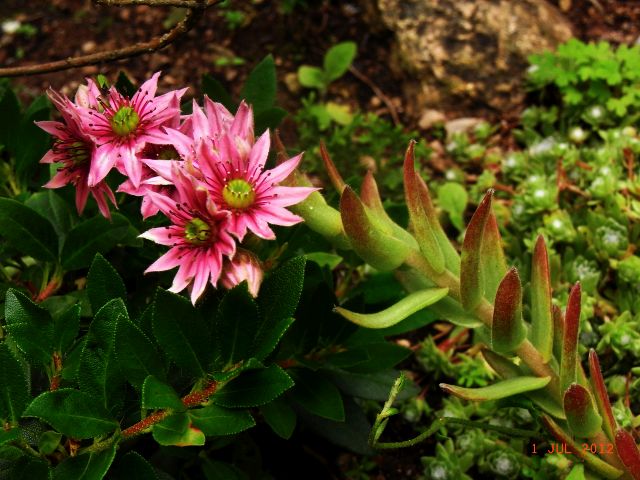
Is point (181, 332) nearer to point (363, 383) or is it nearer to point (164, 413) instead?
point (164, 413)

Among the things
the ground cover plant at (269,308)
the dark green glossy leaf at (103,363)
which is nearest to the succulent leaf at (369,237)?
the ground cover plant at (269,308)

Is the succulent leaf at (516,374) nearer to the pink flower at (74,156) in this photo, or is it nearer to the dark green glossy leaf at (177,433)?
the dark green glossy leaf at (177,433)

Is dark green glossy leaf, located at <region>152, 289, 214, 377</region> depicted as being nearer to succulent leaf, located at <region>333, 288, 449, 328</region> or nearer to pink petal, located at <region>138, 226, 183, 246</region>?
pink petal, located at <region>138, 226, 183, 246</region>

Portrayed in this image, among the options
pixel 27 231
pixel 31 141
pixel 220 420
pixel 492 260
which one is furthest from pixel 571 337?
pixel 31 141

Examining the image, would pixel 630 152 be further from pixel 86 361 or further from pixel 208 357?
pixel 86 361

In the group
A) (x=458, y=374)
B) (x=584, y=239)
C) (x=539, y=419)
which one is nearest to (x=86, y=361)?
(x=539, y=419)

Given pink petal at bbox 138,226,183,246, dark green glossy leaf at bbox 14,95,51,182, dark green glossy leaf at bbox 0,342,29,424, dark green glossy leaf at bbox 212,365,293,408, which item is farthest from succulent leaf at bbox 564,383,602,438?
dark green glossy leaf at bbox 14,95,51,182
